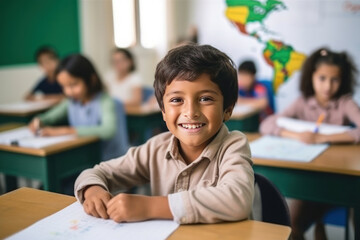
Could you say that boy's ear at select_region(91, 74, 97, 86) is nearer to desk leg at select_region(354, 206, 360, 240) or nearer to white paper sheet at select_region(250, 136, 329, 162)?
white paper sheet at select_region(250, 136, 329, 162)

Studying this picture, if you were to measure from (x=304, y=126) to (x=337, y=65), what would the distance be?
368 millimetres

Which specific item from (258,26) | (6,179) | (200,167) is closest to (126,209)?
(200,167)

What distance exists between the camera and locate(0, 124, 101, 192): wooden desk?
188 cm

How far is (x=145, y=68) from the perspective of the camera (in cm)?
639

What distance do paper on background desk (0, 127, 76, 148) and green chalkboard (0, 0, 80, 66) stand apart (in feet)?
7.78

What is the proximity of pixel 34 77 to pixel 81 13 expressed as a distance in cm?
120

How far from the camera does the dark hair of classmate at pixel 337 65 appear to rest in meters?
2.05

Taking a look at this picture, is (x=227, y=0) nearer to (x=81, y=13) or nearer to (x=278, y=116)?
(x=278, y=116)

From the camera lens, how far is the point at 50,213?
973 millimetres

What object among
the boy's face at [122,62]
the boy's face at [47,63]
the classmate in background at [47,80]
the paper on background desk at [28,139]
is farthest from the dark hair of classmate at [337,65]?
the boy's face at [47,63]

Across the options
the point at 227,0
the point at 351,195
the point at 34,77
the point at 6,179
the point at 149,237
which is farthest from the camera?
the point at 34,77

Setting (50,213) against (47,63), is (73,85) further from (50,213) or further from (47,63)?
(47,63)

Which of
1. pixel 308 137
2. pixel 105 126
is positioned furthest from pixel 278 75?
pixel 105 126

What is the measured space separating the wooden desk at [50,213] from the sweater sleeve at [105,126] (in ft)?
3.59
